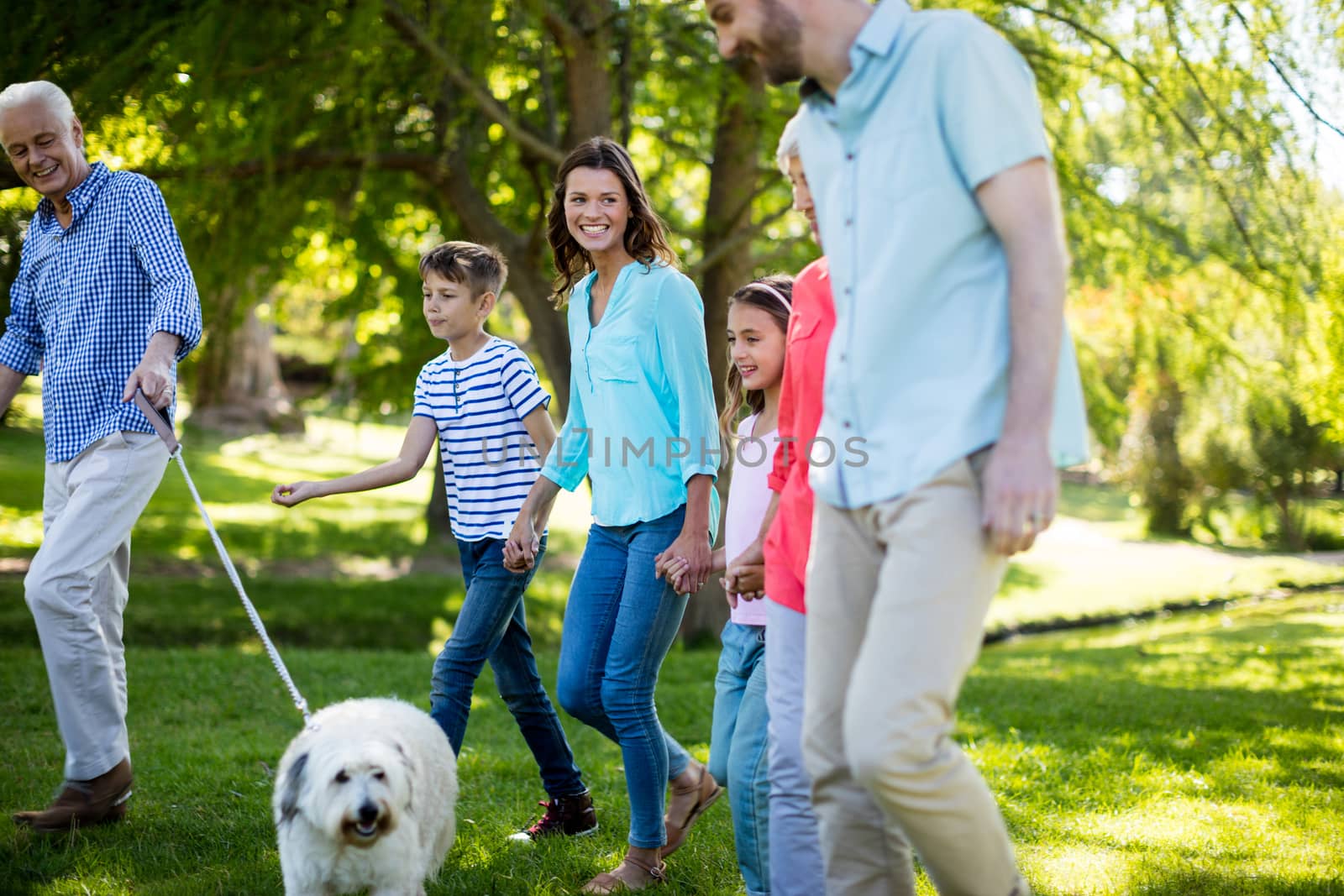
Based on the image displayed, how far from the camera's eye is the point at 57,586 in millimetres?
3873

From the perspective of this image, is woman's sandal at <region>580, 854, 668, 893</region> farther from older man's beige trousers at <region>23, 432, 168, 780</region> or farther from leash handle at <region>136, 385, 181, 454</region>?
leash handle at <region>136, 385, 181, 454</region>

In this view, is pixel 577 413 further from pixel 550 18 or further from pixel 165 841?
pixel 550 18

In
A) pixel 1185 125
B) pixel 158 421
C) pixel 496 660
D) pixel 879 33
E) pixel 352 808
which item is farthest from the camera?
pixel 1185 125

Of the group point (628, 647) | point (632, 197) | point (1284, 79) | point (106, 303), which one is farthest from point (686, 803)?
point (1284, 79)

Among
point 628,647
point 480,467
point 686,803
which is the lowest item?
point 686,803

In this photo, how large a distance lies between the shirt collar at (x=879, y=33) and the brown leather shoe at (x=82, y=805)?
11.5ft

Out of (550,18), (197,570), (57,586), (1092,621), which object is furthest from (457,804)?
(1092,621)

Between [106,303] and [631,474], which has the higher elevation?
[106,303]

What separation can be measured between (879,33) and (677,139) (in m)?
9.45

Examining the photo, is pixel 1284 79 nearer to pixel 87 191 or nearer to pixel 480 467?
pixel 480 467

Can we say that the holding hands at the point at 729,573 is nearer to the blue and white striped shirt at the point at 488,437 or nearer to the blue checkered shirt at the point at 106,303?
the blue and white striped shirt at the point at 488,437

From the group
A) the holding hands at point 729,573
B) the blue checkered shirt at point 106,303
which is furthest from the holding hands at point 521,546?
the blue checkered shirt at point 106,303

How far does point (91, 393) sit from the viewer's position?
4.07m

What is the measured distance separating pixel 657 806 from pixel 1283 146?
591 centimetres
